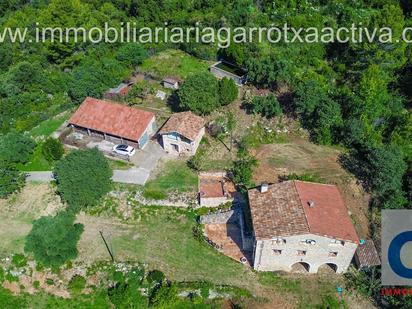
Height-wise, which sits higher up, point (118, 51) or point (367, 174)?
point (118, 51)

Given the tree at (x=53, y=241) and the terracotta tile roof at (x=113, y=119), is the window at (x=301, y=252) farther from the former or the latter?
the terracotta tile roof at (x=113, y=119)

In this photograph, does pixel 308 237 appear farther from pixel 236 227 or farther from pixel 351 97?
pixel 351 97

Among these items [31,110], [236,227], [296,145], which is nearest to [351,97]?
[296,145]

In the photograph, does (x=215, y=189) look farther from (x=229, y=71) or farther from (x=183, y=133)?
(x=229, y=71)

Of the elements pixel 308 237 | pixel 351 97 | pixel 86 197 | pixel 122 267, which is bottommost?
pixel 122 267

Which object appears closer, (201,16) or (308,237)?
(308,237)

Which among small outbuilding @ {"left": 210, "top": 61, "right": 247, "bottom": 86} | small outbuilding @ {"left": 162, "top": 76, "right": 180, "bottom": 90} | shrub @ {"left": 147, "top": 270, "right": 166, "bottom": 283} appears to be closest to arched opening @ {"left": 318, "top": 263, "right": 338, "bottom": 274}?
shrub @ {"left": 147, "top": 270, "right": 166, "bottom": 283}
